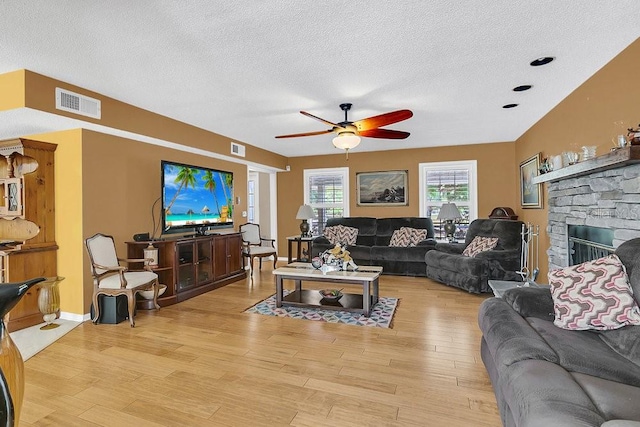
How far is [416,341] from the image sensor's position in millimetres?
3141

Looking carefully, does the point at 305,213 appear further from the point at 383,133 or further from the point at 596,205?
the point at 596,205

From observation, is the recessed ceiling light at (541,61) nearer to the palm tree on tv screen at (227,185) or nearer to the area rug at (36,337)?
the palm tree on tv screen at (227,185)

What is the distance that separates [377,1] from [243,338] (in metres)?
2.93

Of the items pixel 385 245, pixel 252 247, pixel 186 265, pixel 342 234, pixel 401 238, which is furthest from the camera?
Result: pixel 342 234

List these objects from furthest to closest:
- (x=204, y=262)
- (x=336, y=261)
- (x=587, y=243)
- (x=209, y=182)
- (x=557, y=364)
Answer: (x=209, y=182) < (x=204, y=262) < (x=336, y=261) < (x=587, y=243) < (x=557, y=364)

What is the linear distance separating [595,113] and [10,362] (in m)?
4.28

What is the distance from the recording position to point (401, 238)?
646cm

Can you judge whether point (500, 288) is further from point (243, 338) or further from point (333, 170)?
point (333, 170)

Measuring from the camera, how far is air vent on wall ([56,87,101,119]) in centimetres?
325

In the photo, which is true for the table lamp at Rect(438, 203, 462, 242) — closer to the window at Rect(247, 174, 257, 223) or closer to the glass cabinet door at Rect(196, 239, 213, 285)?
the glass cabinet door at Rect(196, 239, 213, 285)

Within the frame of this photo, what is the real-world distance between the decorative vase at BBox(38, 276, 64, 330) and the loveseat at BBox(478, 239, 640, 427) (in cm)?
413

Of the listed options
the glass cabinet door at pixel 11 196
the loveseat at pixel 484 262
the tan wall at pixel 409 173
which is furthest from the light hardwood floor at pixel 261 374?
the tan wall at pixel 409 173

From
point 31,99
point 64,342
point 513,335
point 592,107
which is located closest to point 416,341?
point 513,335

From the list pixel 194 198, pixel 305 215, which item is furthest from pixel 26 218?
pixel 305 215
